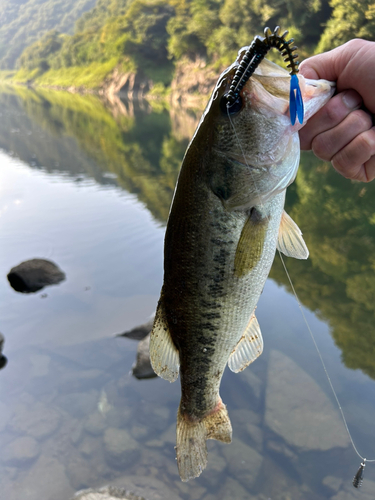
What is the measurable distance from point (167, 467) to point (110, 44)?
9250 cm

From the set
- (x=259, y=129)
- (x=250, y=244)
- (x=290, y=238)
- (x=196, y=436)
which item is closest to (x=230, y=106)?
(x=259, y=129)

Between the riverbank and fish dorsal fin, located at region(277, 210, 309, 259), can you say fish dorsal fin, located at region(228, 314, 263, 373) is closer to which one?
fish dorsal fin, located at region(277, 210, 309, 259)

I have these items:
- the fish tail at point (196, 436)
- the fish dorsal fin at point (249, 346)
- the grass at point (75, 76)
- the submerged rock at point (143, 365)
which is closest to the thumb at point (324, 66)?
the fish dorsal fin at point (249, 346)

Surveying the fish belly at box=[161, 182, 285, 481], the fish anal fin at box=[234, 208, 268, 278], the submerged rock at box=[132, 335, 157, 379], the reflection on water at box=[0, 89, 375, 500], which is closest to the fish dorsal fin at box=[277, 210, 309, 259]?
the fish belly at box=[161, 182, 285, 481]

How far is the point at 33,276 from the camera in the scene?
934cm

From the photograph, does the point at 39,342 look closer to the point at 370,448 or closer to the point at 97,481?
the point at 97,481

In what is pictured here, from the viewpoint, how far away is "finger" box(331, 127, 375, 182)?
2.35 meters

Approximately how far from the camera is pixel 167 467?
5105mm

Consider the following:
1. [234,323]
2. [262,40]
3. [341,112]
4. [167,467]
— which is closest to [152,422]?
[167,467]

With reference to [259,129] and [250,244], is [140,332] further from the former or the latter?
[259,129]

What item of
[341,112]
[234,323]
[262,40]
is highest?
[262,40]

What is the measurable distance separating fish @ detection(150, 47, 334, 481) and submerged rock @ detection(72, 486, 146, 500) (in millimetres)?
2810

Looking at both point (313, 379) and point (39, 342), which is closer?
point (313, 379)

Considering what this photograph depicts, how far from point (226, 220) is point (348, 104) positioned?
3.71ft
